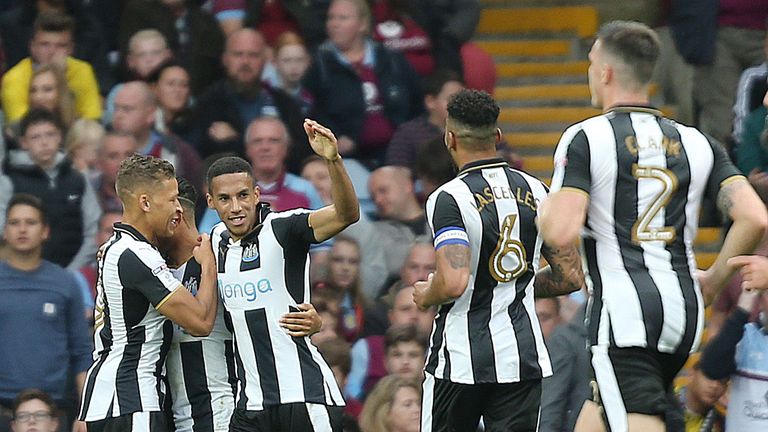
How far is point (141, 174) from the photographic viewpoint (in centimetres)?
783

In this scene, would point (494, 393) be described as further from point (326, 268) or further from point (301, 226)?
→ point (326, 268)

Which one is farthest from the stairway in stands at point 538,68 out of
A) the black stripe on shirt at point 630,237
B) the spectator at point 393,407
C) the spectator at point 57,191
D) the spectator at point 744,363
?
the black stripe on shirt at point 630,237

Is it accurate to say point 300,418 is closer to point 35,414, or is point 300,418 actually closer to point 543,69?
point 35,414

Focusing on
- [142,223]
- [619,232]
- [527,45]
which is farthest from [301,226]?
[527,45]

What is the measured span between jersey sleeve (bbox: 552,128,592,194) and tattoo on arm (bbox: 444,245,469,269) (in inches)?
27.0

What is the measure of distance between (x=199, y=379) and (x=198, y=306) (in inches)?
19.4

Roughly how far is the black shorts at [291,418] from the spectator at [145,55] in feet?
18.0

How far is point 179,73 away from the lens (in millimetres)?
12508

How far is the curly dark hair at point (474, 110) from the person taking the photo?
769 cm

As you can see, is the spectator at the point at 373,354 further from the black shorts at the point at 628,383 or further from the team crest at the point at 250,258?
the black shorts at the point at 628,383

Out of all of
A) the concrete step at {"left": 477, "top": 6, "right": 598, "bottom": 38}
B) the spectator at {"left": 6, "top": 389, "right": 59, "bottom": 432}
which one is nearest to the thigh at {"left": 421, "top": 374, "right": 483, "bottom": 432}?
the spectator at {"left": 6, "top": 389, "right": 59, "bottom": 432}

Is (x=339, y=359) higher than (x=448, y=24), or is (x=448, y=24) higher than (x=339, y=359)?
(x=448, y=24)

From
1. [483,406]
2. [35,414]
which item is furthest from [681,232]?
[35,414]

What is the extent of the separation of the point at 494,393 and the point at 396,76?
5.66 meters
